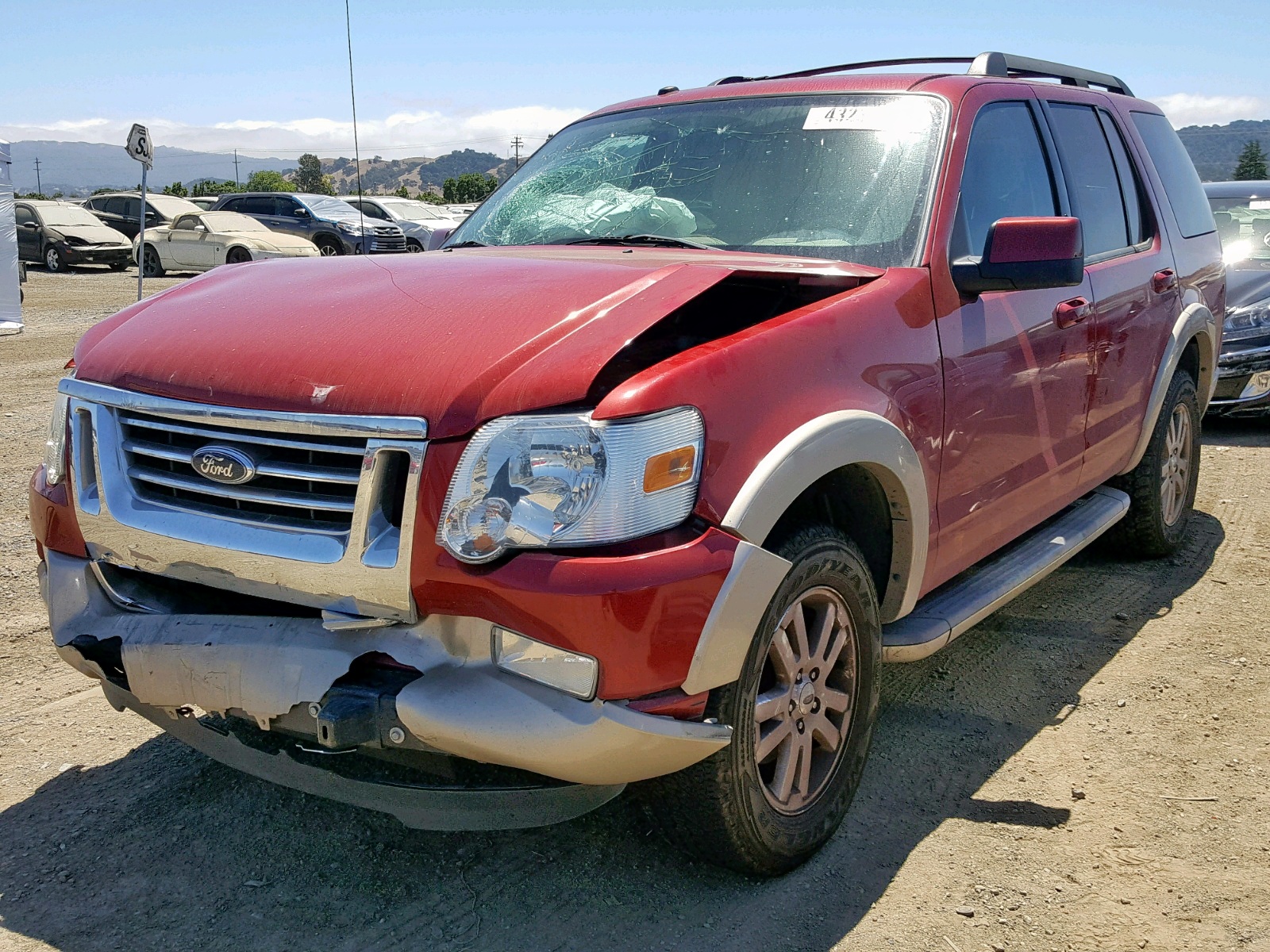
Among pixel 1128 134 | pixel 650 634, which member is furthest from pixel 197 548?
pixel 1128 134

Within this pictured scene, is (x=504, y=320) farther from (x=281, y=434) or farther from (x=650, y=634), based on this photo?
(x=650, y=634)

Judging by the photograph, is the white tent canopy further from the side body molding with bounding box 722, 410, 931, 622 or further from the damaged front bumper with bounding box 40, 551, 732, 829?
the side body molding with bounding box 722, 410, 931, 622

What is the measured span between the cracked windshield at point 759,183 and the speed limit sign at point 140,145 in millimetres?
11594

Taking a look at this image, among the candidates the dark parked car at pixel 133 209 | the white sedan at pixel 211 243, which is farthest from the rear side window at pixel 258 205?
the white sedan at pixel 211 243

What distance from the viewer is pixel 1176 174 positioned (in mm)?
5301

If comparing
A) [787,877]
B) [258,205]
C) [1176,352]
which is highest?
[258,205]

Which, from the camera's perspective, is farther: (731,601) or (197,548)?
(197,548)

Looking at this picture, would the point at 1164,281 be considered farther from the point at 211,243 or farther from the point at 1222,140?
the point at 1222,140

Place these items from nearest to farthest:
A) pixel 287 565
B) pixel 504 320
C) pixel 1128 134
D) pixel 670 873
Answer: pixel 287 565, pixel 504 320, pixel 670 873, pixel 1128 134

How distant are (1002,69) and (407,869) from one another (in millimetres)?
3256

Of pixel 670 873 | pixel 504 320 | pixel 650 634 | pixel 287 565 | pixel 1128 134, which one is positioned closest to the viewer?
pixel 650 634

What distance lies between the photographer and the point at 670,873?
285cm

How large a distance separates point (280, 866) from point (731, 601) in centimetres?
137

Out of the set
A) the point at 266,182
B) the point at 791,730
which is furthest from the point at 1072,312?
the point at 266,182
